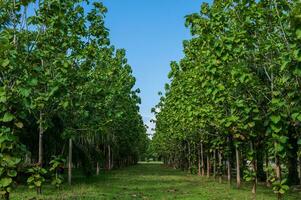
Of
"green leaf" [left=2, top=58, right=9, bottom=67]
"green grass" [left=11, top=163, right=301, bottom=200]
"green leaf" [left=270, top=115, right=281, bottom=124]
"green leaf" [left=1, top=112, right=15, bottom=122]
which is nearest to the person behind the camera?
"green leaf" [left=2, top=58, right=9, bottom=67]

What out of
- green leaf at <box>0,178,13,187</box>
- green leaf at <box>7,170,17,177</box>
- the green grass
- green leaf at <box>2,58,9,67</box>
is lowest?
the green grass

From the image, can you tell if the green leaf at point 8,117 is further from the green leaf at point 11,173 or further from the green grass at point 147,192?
the green grass at point 147,192

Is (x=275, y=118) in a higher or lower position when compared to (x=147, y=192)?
higher

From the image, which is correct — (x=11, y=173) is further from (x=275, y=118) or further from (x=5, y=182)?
(x=275, y=118)

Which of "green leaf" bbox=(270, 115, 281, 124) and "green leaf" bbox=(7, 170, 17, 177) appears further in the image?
"green leaf" bbox=(270, 115, 281, 124)

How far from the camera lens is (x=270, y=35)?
55.2 feet

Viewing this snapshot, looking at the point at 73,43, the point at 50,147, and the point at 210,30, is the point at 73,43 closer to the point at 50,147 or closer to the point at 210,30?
the point at 210,30

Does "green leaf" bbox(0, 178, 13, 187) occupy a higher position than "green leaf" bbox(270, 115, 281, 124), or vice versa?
"green leaf" bbox(270, 115, 281, 124)

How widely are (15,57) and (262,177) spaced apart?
3140 centimetres

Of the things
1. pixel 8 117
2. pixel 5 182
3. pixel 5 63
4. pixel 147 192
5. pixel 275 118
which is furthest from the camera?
pixel 147 192

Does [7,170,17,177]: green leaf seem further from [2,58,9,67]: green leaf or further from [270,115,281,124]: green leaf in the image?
[270,115,281,124]: green leaf

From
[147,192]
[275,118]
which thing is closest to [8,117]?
[275,118]

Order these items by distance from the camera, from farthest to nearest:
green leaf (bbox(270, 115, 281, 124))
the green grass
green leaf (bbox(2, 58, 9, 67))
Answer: the green grass < green leaf (bbox(270, 115, 281, 124)) < green leaf (bbox(2, 58, 9, 67))

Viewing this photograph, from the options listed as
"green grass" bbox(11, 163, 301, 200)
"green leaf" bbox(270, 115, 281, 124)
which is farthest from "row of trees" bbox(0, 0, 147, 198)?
"green leaf" bbox(270, 115, 281, 124)
